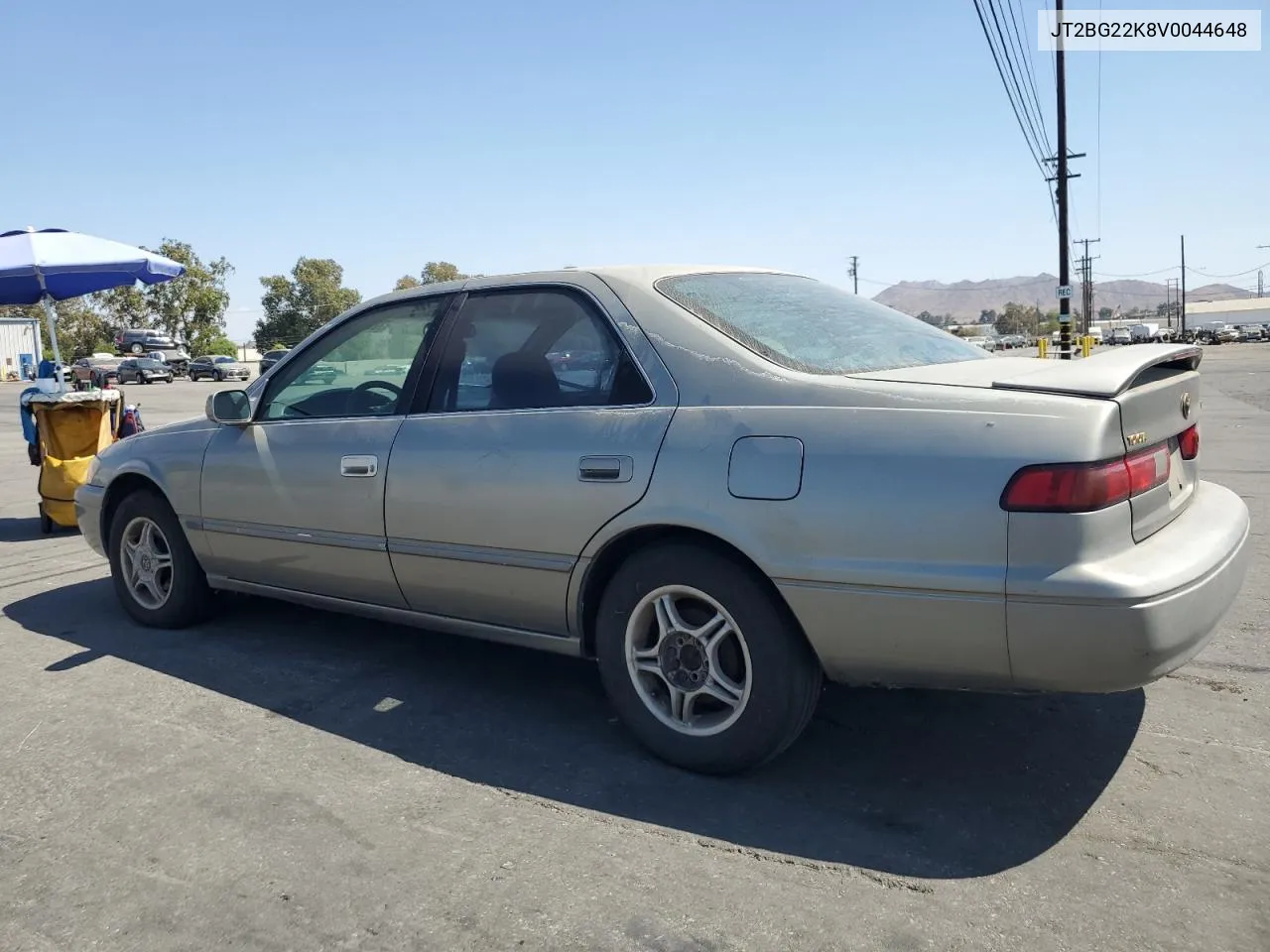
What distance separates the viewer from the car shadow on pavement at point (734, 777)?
2.75 meters

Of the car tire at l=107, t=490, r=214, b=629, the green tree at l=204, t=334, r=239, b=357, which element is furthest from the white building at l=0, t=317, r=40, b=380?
the car tire at l=107, t=490, r=214, b=629

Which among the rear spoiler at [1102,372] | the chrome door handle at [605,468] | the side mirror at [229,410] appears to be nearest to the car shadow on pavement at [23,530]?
the side mirror at [229,410]

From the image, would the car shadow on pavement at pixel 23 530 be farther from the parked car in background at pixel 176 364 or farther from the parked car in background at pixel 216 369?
the parked car in background at pixel 176 364

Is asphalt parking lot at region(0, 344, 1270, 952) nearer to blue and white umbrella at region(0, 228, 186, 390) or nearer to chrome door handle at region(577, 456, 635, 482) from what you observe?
chrome door handle at region(577, 456, 635, 482)

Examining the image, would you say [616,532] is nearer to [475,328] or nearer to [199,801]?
[475,328]

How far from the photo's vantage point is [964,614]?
2588mm

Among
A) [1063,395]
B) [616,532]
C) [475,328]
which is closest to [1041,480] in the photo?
[1063,395]

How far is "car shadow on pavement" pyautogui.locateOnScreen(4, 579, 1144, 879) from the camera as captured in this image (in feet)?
9.02

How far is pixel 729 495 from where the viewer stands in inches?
114

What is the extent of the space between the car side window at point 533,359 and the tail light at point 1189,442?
1.71 m

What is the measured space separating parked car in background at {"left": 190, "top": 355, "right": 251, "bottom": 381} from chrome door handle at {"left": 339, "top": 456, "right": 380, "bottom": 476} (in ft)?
165

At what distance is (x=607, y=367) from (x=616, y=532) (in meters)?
0.60

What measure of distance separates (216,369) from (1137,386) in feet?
173

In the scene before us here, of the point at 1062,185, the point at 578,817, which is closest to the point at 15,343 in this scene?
the point at 1062,185
